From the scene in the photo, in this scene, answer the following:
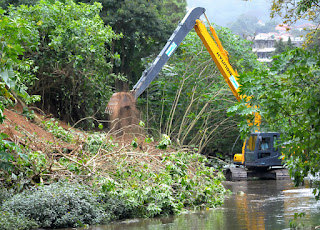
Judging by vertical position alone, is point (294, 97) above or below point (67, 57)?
below

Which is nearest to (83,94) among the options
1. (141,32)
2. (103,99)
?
(103,99)

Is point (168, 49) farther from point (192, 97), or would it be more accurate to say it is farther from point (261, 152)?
point (261, 152)

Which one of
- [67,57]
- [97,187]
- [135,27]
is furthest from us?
[135,27]

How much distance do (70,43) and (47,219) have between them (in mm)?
10813

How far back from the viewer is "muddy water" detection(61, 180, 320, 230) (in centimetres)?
1193

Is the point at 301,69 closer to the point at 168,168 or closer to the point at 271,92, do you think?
the point at 271,92

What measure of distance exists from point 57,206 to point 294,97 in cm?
529

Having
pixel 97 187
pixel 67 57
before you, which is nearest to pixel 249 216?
pixel 97 187

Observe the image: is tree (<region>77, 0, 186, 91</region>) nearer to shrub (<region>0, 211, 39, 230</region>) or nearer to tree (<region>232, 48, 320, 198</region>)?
shrub (<region>0, 211, 39, 230</region>)

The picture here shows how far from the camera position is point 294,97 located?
9.18 m

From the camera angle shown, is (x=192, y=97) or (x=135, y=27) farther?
(x=135, y=27)

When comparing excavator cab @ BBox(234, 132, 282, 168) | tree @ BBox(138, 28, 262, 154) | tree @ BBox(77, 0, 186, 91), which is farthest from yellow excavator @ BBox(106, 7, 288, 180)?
tree @ BBox(77, 0, 186, 91)

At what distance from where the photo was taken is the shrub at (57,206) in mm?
11508

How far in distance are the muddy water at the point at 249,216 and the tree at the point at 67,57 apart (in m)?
7.08
